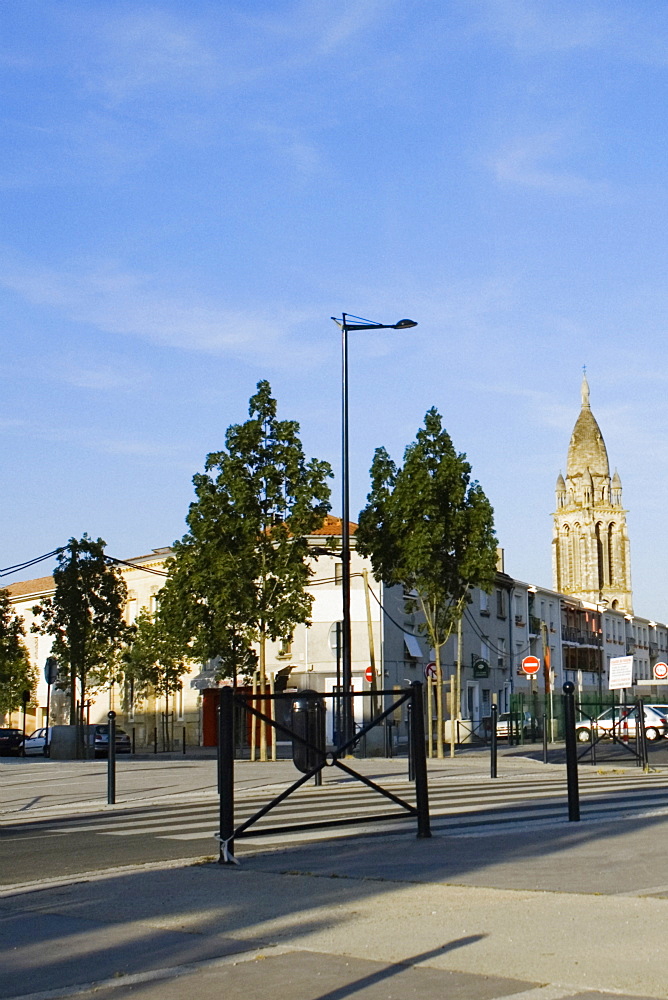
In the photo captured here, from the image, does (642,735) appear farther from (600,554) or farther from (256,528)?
(600,554)

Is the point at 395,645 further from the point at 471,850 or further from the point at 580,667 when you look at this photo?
the point at 471,850

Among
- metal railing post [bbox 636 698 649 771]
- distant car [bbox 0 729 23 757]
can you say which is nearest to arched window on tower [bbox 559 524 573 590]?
distant car [bbox 0 729 23 757]

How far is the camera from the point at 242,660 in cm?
3259

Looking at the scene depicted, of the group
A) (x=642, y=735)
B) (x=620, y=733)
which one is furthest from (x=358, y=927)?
(x=620, y=733)

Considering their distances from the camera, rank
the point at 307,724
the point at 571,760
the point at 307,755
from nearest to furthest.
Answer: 1. the point at 307,755
2. the point at 307,724
3. the point at 571,760

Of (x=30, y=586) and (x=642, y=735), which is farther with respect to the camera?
(x=30, y=586)

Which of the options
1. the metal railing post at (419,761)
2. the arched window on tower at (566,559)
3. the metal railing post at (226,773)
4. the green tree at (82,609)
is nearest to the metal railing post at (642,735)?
the metal railing post at (419,761)

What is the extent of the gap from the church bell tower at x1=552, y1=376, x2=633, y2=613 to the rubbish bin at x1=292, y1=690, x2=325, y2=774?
133238 millimetres

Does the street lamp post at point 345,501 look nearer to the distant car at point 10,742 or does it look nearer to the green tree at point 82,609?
the green tree at point 82,609

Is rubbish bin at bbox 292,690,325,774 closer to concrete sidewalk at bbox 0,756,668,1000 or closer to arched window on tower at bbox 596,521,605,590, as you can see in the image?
concrete sidewalk at bbox 0,756,668,1000

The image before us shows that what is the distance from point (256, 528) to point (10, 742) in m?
23.8

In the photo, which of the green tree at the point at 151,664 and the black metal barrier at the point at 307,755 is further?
the green tree at the point at 151,664

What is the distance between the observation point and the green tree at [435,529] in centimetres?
2967

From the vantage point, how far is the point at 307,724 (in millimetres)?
11078
